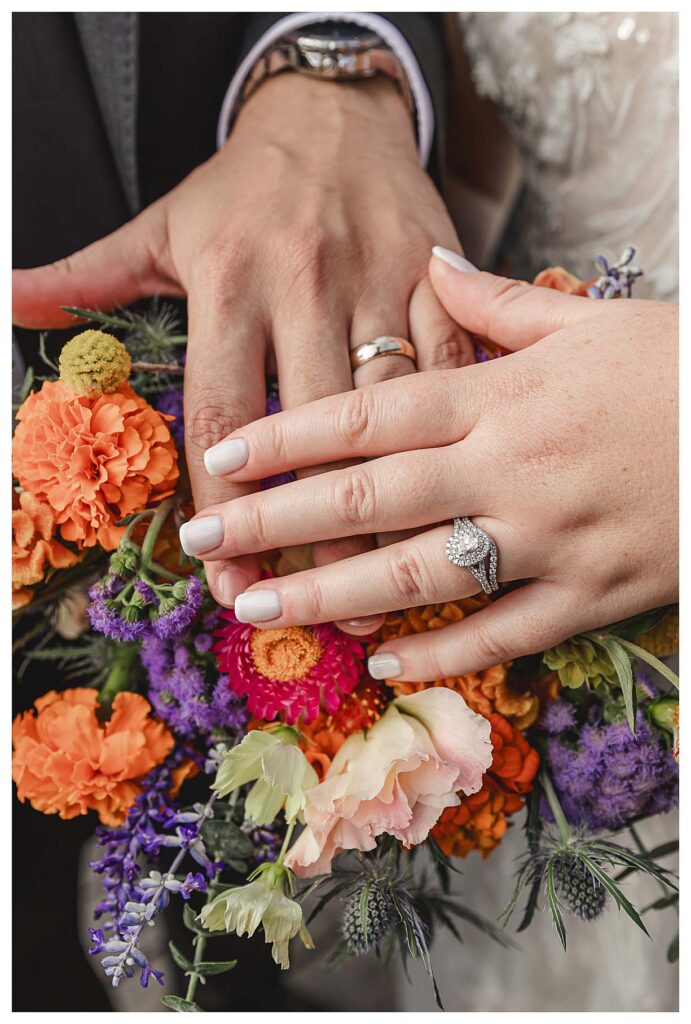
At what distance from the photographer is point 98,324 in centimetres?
69

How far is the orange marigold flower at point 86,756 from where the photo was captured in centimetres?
60

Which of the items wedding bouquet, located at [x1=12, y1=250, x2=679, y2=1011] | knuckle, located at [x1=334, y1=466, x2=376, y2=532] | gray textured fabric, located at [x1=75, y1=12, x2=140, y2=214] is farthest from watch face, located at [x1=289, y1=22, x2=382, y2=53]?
knuckle, located at [x1=334, y1=466, x2=376, y2=532]

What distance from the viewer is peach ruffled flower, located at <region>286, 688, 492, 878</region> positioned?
0.52m

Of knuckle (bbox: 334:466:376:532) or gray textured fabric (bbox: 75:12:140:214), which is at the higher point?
gray textured fabric (bbox: 75:12:140:214)

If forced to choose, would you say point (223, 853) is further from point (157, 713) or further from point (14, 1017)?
point (14, 1017)

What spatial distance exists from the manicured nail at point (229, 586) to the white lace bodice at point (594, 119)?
0.80m

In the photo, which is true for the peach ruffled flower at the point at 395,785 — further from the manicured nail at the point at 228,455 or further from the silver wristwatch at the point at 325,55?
the silver wristwatch at the point at 325,55

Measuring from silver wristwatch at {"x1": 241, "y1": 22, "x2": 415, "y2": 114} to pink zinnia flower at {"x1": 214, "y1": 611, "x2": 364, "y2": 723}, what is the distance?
70 centimetres

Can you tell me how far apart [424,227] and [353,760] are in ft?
1.84

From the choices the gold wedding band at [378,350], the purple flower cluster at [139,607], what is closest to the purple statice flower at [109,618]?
the purple flower cluster at [139,607]

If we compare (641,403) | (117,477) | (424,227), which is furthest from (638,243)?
(117,477)

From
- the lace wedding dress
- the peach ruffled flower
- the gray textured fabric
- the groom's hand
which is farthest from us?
the lace wedding dress

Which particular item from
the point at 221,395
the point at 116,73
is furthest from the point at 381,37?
the point at 221,395

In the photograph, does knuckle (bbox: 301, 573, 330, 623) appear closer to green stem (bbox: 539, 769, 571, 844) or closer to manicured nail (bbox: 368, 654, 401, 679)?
manicured nail (bbox: 368, 654, 401, 679)
